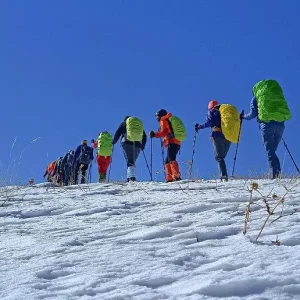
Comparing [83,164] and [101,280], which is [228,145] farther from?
[101,280]

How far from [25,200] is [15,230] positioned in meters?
2.16

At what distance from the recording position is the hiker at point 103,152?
51.6 feet

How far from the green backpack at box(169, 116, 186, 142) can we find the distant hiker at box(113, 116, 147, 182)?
0.96 metres

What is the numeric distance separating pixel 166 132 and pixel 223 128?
1.96 meters

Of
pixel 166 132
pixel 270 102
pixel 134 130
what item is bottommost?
pixel 270 102

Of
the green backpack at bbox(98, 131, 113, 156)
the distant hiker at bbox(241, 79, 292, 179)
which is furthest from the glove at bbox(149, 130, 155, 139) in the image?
the green backpack at bbox(98, 131, 113, 156)

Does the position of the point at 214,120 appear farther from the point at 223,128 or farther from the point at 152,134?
the point at 152,134

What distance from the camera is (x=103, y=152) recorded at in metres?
15.7

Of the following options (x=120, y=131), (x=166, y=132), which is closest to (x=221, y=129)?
(x=166, y=132)

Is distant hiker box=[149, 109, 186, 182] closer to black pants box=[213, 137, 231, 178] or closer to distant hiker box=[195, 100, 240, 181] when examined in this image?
distant hiker box=[195, 100, 240, 181]

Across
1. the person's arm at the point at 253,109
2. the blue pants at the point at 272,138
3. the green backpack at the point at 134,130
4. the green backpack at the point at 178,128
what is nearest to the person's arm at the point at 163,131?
the green backpack at the point at 178,128

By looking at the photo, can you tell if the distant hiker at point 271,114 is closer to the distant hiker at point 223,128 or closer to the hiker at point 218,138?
the distant hiker at point 223,128

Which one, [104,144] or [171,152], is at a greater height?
[104,144]

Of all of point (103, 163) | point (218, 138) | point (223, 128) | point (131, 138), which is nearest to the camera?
point (223, 128)
